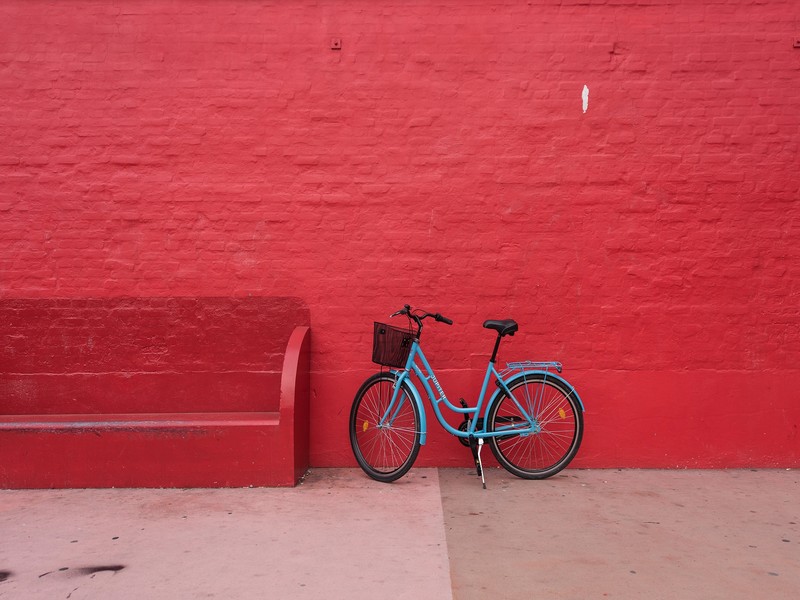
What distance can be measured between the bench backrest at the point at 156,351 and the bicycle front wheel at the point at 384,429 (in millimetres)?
764

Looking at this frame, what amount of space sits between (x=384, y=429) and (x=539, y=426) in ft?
3.85

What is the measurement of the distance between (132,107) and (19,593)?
3.88 m

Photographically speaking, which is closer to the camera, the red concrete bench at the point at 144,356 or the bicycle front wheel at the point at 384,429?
the bicycle front wheel at the point at 384,429

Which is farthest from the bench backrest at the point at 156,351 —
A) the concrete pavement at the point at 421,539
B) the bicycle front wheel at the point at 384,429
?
the concrete pavement at the point at 421,539

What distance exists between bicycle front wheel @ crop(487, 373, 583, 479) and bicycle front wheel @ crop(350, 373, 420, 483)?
638 millimetres

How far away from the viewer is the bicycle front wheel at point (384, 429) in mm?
5820

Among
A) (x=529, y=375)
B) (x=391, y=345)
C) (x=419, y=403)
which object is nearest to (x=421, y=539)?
(x=419, y=403)

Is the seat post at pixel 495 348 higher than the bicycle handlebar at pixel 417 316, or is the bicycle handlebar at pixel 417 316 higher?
the bicycle handlebar at pixel 417 316

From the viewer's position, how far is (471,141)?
20.6 feet

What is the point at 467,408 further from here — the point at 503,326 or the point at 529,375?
the point at 503,326

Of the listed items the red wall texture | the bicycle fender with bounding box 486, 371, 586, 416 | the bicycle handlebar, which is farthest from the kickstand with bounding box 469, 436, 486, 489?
the bicycle handlebar

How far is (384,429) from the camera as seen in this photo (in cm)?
598

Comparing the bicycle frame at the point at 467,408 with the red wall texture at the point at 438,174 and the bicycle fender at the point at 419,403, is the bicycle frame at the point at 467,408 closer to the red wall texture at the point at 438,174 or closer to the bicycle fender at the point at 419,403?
the bicycle fender at the point at 419,403

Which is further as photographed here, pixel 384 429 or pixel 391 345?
pixel 384 429
